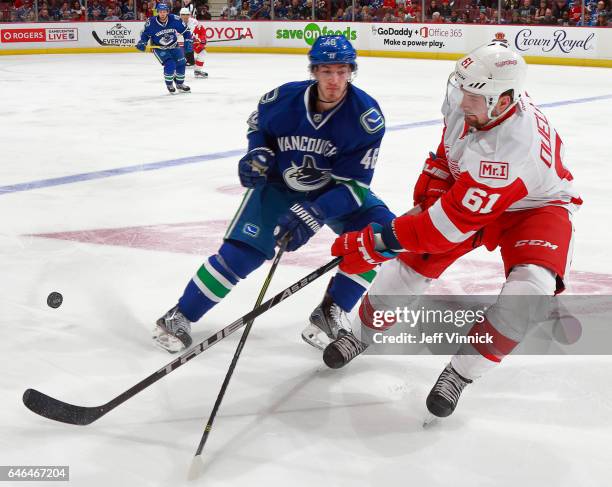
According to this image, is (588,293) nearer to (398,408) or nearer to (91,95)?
(398,408)

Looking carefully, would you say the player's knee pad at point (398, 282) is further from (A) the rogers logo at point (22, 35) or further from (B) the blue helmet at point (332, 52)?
(A) the rogers logo at point (22, 35)

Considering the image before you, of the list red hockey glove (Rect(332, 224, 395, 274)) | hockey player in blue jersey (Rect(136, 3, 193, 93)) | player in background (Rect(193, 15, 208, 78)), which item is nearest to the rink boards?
player in background (Rect(193, 15, 208, 78))

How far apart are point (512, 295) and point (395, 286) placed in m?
0.48

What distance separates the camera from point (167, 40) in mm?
10531

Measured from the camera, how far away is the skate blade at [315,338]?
2.80 meters

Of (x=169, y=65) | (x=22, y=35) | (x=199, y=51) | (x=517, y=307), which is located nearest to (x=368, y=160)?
(x=517, y=307)

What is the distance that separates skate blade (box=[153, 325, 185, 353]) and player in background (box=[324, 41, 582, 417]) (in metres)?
0.66

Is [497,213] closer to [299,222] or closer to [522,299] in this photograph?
[522,299]

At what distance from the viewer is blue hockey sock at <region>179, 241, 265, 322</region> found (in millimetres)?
2777

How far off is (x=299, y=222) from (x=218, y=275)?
0.35 meters

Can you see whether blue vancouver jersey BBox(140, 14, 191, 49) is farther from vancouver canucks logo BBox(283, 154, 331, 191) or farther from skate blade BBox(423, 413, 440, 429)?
skate blade BBox(423, 413, 440, 429)

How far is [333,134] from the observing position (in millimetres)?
2779

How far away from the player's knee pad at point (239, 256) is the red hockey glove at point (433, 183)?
56 centimetres

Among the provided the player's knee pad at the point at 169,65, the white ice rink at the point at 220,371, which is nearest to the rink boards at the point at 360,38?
the player's knee pad at the point at 169,65
